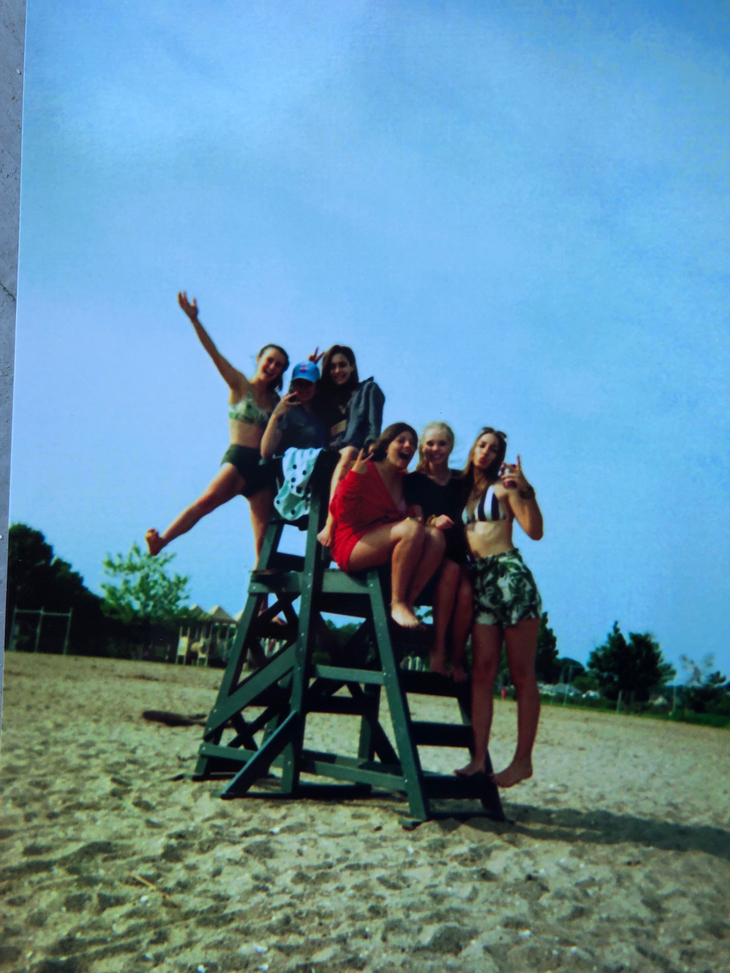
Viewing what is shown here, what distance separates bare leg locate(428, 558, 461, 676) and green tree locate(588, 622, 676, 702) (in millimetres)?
571

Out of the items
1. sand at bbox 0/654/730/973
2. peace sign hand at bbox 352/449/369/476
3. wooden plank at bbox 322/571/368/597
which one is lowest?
sand at bbox 0/654/730/973

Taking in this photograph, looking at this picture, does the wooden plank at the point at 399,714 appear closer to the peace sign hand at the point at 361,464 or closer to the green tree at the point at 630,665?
the peace sign hand at the point at 361,464

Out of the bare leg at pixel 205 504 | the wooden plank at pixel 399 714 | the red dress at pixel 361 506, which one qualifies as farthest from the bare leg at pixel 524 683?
the bare leg at pixel 205 504

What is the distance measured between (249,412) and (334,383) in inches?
15.5

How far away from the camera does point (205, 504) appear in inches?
141

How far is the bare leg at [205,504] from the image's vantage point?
11.4 feet

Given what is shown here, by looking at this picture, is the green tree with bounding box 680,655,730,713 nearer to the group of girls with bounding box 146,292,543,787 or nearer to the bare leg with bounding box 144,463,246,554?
the group of girls with bounding box 146,292,543,787

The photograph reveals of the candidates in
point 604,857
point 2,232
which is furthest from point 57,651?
point 604,857

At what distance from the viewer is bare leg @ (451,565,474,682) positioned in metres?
3.17

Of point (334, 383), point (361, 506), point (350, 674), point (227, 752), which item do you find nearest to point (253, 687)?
point (227, 752)

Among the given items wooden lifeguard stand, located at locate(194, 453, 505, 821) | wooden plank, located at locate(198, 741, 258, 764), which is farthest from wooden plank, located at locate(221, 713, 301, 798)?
wooden plank, located at locate(198, 741, 258, 764)

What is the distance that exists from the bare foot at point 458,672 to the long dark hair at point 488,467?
685 millimetres

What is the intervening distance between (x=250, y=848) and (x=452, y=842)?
2.29 feet

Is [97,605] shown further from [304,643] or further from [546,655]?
[546,655]
